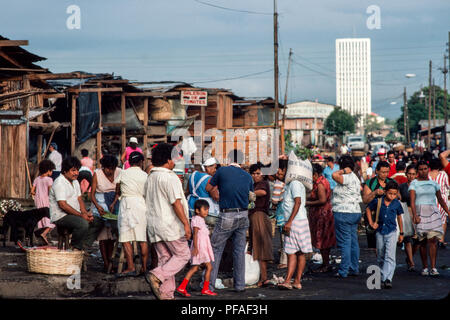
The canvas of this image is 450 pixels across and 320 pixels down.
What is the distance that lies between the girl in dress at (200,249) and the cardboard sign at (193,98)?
16.0 metres

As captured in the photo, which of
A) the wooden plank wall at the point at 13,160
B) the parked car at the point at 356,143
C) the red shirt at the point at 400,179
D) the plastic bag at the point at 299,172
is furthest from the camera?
the parked car at the point at 356,143

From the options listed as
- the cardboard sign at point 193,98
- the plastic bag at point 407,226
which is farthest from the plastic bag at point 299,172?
the cardboard sign at point 193,98

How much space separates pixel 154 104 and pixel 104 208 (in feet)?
52.6

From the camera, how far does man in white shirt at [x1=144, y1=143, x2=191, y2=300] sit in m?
7.89

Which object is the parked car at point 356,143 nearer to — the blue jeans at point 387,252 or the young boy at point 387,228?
the young boy at point 387,228

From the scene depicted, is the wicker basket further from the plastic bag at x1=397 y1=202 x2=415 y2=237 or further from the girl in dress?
the plastic bag at x1=397 y1=202 x2=415 y2=237

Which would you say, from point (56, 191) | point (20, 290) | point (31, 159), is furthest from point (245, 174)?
point (31, 159)

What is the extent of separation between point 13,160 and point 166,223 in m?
9.40

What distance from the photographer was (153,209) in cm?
804

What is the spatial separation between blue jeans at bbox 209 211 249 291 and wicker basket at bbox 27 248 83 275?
1931 mm

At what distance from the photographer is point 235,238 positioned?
8945mm

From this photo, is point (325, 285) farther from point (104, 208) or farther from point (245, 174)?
point (104, 208)

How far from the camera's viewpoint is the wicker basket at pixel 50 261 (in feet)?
29.0

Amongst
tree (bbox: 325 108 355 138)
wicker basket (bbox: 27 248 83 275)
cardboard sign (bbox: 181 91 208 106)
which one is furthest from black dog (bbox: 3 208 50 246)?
tree (bbox: 325 108 355 138)
